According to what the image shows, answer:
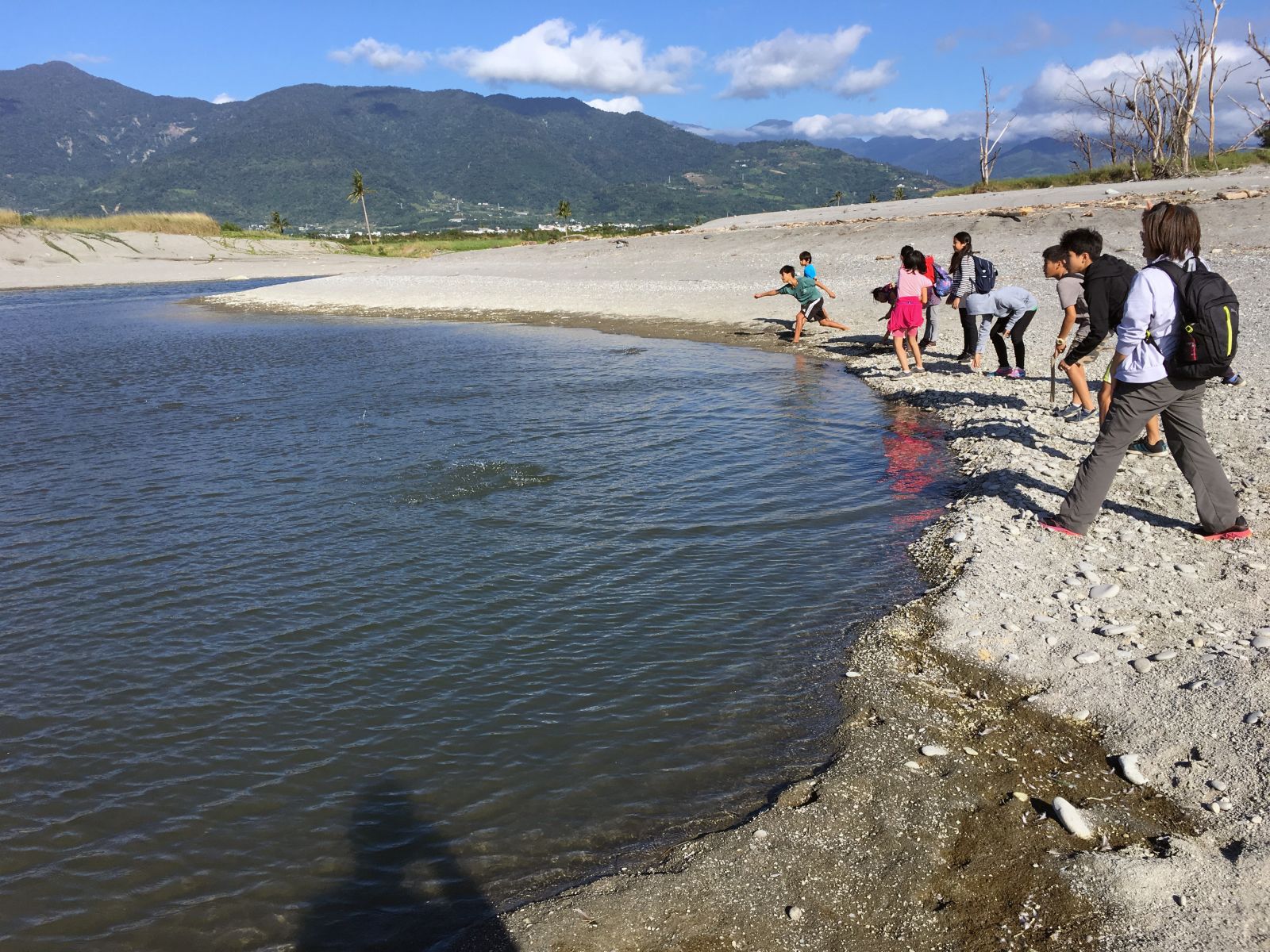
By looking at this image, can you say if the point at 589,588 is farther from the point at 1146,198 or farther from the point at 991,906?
the point at 1146,198

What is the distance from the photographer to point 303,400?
56.1 ft

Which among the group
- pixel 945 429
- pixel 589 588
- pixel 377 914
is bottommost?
pixel 377 914

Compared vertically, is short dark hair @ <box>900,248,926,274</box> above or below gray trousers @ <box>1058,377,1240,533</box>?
above

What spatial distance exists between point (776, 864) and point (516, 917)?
129 centimetres

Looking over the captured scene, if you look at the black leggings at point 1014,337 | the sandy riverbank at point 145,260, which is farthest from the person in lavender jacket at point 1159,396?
the sandy riverbank at point 145,260

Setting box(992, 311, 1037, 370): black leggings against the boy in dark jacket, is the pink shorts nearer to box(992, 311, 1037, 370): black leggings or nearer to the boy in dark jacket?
box(992, 311, 1037, 370): black leggings

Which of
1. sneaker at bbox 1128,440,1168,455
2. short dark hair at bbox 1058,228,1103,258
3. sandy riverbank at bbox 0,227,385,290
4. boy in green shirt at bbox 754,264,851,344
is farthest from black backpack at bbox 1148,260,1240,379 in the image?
sandy riverbank at bbox 0,227,385,290

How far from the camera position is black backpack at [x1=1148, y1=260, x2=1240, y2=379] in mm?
6746

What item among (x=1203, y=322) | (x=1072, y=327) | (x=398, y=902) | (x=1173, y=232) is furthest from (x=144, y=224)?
(x=1203, y=322)

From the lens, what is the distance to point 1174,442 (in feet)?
24.6

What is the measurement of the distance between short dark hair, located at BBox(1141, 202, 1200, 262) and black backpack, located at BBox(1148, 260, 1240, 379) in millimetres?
144

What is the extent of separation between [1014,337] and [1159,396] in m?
7.63

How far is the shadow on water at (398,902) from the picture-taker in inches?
165

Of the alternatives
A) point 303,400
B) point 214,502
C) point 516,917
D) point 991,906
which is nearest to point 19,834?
point 516,917
